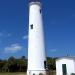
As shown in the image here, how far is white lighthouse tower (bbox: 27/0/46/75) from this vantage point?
72.5 feet

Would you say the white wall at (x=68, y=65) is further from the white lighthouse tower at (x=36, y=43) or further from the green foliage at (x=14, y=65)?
the green foliage at (x=14, y=65)

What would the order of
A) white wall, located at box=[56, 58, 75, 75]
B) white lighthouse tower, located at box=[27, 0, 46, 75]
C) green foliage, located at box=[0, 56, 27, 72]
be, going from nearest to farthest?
white wall, located at box=[56, 58, 75, 75] → white lighthouse tower, located at box=[27, 0, 46, 75] → green foliage, located at box=[0, 56, 27, 72]

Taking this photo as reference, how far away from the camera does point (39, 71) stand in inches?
867

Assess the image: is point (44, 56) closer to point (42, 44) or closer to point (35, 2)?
point (42, 44)

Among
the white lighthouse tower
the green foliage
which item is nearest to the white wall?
the white lighthouse tower

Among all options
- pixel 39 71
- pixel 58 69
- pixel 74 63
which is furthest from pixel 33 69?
pixel 74 63

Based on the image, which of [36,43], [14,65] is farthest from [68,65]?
[14,65]

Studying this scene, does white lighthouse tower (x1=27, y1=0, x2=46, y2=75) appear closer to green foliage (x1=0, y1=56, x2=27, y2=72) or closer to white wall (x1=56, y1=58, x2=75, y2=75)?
white wall (x1=56, y1=58, x2=75, y2=75)

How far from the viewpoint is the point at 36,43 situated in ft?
73.0

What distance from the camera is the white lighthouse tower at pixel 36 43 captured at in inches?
870

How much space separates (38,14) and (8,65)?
33.3 m

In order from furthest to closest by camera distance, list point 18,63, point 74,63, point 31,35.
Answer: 1. point 18,63
2. point 31,35
3. point 74,63

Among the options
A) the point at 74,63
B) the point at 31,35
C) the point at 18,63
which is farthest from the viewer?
the point at 18,63

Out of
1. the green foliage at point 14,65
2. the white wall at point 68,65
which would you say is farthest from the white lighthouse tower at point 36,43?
the green foliage at point 14,65
